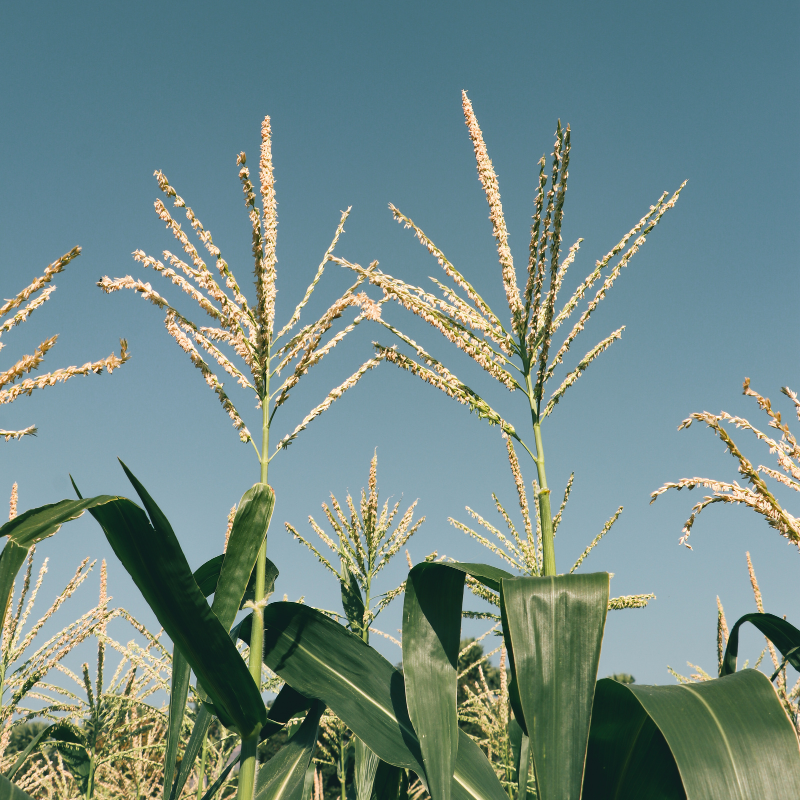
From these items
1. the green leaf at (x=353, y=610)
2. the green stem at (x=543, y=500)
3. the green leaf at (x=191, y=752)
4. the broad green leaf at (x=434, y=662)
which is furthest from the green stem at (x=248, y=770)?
the green leaf at (x=353, y=610)

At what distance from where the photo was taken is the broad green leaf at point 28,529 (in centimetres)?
113

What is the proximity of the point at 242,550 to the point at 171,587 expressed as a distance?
0.85 ft

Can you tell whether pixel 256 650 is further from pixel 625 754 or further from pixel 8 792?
pixel 625 754

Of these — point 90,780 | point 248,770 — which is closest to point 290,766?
point 248,770

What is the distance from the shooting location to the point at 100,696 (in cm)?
517

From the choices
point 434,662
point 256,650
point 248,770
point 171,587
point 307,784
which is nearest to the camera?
point 171,587

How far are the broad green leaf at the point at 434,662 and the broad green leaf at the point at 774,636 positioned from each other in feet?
2.73

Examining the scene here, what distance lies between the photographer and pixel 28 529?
1.24 m

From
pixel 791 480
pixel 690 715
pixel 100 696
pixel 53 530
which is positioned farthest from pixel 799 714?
pixel 100 696

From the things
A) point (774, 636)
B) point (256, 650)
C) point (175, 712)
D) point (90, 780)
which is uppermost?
point (774, 636)

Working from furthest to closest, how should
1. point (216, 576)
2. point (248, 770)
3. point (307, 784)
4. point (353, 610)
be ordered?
1. point (353, 610)
2. point (216, 576)
3. point (307, 784)
4. point (248, 770)

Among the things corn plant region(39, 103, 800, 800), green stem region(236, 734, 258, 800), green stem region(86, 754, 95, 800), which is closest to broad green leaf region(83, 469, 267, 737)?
corn plant region(39, 103, 800, 800)

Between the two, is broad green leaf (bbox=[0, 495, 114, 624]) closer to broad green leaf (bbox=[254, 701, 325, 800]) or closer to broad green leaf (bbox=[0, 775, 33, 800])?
broad green leaf (bbox=[0, 775, 33, 800])

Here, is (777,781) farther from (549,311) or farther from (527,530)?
(527,530)
